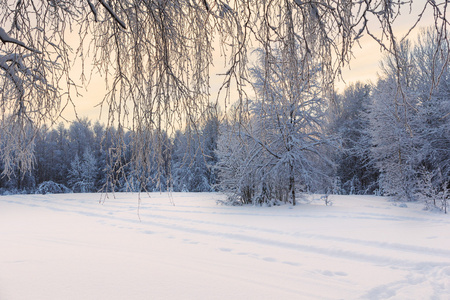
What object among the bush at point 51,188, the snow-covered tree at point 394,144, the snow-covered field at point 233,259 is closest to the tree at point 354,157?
the snow-covered tree at point 394,144

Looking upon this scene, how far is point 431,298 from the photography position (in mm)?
3680

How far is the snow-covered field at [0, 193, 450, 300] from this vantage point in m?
3.75

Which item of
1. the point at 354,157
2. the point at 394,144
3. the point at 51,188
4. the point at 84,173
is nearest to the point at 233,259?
the point at 394,144

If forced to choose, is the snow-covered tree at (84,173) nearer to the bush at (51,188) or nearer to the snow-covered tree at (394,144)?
the bush at (51,188)

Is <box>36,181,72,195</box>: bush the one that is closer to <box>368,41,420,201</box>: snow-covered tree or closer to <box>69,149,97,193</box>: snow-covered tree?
<box>69,149,97,193</box>: snow-covered tree

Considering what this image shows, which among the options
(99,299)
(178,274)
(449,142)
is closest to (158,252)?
(178,274)

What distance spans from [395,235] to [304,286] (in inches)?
151

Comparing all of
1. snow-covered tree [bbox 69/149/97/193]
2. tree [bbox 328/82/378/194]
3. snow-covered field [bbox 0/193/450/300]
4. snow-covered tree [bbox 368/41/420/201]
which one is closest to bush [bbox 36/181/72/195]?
snow-covered tree [bbox 69/149/97/193]

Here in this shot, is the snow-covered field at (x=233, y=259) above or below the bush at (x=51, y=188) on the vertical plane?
below

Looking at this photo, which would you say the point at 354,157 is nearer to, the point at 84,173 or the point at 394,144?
the point at 394,144

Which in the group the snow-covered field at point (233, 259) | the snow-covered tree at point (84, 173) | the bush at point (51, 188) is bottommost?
the snow-covered field at point (233, 259)

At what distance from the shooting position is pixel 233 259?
5.45m

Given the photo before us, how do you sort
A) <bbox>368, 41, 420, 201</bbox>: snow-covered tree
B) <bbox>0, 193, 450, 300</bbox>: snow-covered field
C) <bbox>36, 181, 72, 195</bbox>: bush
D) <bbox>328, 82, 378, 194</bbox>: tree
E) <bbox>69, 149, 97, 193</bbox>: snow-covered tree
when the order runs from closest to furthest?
<bbox>0, 193, 450, 300</bbox>: snow-covered field
<bbox>368, 41, 420, 201</bbox>: snow-covered tree
<bbox>328, 82, 378, 194</bbox>: tree
<bbox>36, 181, 72, 195</bbox>: bush
<bbox>69, 149, 97, 193</bbox>: snow-covered tree

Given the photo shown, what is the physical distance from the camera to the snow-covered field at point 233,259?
3750 mm
